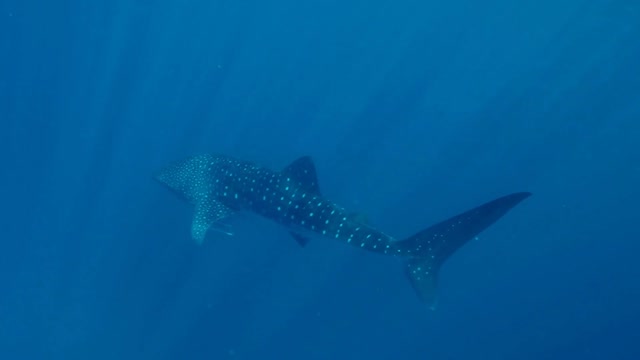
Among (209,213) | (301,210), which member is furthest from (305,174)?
(209,213)

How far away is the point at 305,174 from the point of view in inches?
294

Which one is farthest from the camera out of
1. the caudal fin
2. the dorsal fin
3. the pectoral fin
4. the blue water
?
the blue water

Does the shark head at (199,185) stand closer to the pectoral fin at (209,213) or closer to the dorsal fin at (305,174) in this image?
the pectoral fin at (209,213)

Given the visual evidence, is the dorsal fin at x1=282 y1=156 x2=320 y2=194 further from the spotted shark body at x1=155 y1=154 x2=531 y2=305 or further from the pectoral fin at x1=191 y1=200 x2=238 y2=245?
the pectoral fin at x1=191 y1=200 x2=238 y2=245

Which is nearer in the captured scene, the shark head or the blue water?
the shark head

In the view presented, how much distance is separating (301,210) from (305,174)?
0.53 meters

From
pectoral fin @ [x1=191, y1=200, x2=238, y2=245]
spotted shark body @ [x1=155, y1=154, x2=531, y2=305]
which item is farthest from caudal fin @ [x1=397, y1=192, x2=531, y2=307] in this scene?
pectoral fin @ [x1=191, y1=200, x2=238, y2=245]

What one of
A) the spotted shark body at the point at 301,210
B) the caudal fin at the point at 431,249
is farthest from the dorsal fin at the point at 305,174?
the caudal fin at the point at 431,249

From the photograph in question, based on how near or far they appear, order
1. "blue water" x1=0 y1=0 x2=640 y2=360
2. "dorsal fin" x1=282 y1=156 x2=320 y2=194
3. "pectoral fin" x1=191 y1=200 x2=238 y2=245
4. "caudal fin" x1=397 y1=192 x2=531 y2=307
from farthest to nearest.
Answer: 1. "blue water" x1=0 y1=0 x2=640 y2=360
2. "pectoral fin" x1=191 y1=200 x2=238 y2=245
3. "dorsal fin" x1=282 y1=156 x2=320 y2=194
4. "caudal fin" x1=397 y1=192 x2=531 y2=307

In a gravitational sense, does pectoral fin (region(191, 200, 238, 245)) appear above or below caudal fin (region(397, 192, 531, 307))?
above

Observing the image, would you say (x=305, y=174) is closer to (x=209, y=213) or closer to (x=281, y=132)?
(x=209, y=213)

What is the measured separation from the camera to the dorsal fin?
7.45m

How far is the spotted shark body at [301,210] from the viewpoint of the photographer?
20.5ft

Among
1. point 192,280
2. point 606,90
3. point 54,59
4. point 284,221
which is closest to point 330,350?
point 192,280
